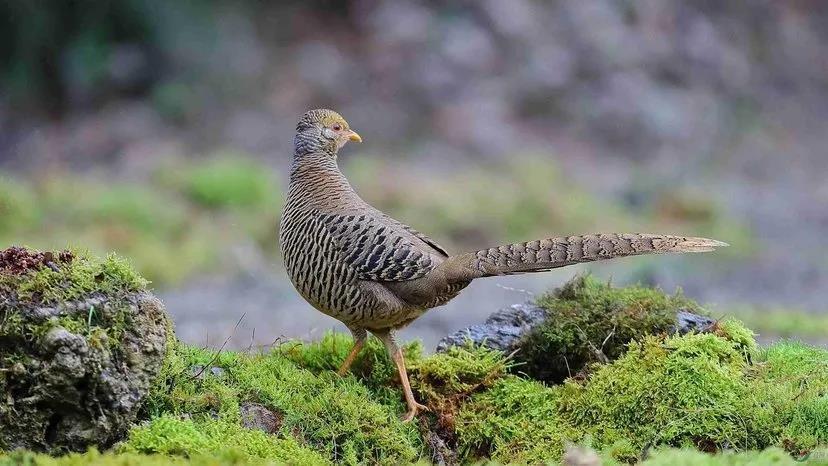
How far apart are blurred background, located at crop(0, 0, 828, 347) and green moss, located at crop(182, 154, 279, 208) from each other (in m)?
0.04

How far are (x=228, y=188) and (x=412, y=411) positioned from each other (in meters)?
11.1

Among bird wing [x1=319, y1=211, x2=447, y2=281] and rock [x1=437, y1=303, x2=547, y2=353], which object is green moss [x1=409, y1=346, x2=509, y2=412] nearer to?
rock [x1=437, y1=303, x2=547, y2=353]

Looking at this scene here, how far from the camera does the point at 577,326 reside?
259 inches

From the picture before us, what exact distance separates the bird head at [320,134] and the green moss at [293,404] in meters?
1.68

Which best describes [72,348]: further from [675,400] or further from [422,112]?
[422,112]

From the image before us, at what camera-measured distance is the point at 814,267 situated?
15391mm

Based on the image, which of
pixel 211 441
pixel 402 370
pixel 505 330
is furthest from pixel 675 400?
pixel 211 441

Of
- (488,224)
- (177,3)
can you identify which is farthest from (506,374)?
(177,3)

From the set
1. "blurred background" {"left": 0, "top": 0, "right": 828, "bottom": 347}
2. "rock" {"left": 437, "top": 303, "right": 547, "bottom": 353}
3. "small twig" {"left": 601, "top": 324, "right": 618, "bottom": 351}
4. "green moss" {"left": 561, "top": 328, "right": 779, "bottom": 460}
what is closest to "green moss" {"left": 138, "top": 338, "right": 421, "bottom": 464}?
"rock" {"left": 437, "top": 303, "right": 547, "bottom": 353}

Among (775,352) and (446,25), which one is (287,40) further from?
(775,352)

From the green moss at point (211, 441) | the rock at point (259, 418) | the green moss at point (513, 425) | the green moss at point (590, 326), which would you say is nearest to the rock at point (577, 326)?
the green moss at point (590, 326)

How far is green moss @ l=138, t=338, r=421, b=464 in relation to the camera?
17.8 ft

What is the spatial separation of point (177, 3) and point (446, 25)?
17.7 feet

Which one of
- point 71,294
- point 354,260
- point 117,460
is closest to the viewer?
point 117,460
